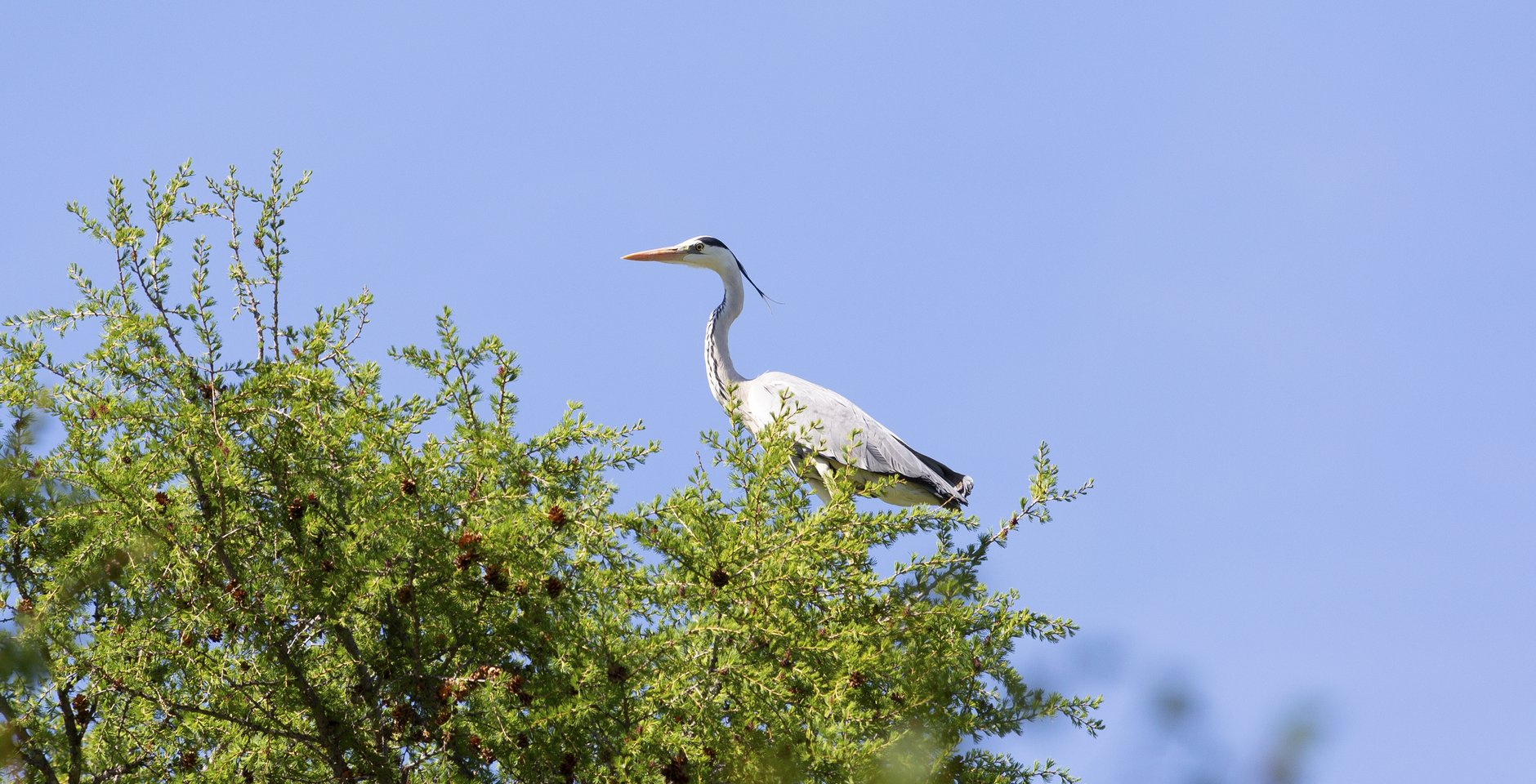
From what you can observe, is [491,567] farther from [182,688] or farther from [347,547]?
[182,688]

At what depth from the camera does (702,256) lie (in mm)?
9945

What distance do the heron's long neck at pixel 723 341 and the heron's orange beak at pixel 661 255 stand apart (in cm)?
41

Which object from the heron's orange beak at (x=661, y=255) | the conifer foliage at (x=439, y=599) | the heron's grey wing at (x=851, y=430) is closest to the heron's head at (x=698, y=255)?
the heron's orange beak at (x=661, y=255)

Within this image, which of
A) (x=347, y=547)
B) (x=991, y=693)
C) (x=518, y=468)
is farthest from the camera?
(x=991, y=693)

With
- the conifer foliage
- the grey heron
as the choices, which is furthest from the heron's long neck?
the conifer foliage

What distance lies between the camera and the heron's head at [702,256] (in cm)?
986

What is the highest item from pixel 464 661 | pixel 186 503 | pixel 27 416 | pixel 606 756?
pixel 27 416

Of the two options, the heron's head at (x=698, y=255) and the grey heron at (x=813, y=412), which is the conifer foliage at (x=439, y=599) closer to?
the grey heron at (x=813, y=412)

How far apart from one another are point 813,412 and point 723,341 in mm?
1316

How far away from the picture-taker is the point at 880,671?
4.21m

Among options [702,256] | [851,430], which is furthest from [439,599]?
[702,256]

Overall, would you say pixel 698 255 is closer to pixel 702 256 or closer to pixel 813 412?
pixel 702 256

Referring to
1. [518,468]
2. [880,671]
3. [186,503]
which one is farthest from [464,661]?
[880,671]

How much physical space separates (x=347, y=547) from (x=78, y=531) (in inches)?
55.7
